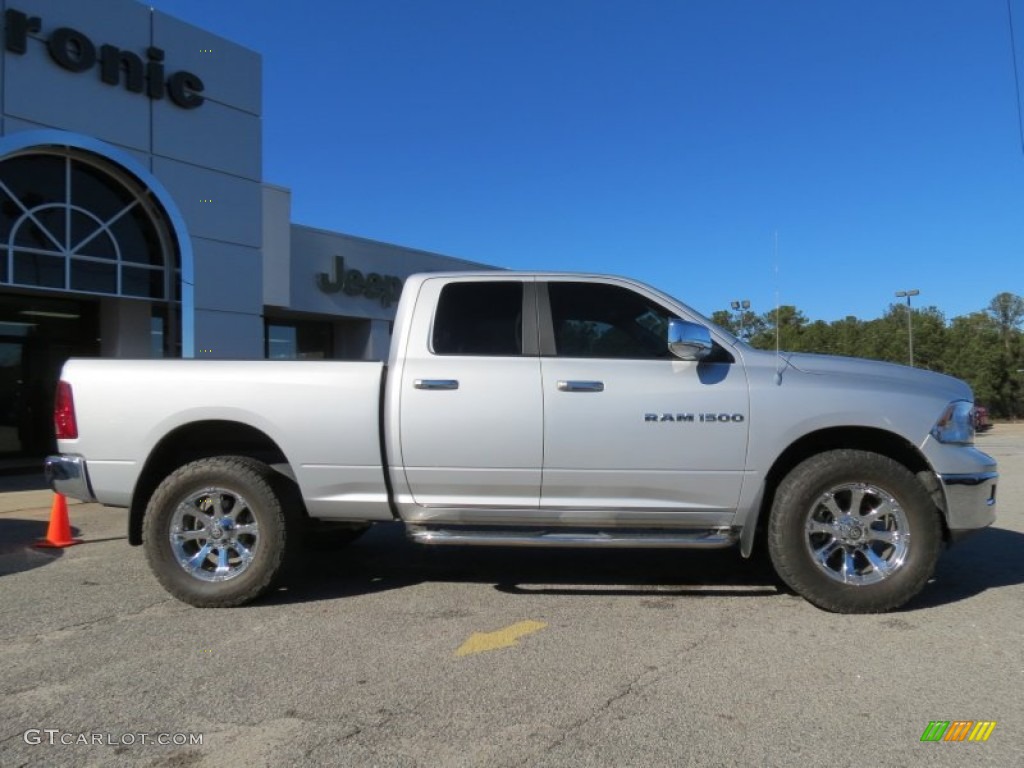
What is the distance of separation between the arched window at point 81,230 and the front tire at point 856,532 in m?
11.8

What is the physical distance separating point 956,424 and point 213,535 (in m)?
4.74

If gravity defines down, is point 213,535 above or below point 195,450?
below

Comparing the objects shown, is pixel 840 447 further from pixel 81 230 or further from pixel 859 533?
pixel 81 230

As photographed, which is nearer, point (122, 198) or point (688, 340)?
point (688, 340)

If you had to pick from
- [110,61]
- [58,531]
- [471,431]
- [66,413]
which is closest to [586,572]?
[471,431]

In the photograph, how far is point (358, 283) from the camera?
18.7 metres

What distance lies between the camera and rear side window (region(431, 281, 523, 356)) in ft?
16.3

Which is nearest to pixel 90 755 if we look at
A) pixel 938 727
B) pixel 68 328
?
pixel 938 727

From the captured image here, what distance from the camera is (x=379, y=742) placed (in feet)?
10.1

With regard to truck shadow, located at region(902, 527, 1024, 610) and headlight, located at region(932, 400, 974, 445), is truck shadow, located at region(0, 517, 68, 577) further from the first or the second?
headlight, located at region(932, 400, 974, 445)

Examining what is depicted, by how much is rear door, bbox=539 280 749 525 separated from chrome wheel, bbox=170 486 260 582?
1966mm

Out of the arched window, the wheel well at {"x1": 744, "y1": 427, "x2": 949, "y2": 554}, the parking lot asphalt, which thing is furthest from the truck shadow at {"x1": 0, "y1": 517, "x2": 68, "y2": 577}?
the wheel well at {"x1": 744, "y1": 427, "x2": 949, "y2": 554}

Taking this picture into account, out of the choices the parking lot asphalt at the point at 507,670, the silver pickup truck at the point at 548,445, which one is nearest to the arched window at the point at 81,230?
the parking lot asphalt at the point at 507,670

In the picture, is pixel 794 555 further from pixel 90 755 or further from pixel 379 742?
pixel 90 755
